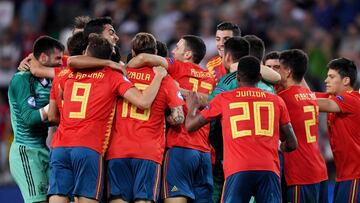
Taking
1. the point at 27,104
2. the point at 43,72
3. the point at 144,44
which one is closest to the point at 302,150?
the point at 144,44

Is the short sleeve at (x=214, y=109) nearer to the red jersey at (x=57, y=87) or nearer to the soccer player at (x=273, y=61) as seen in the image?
the soccer player at (x=273, y=61)

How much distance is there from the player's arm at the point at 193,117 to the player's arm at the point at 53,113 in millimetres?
1653

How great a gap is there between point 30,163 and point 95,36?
2.00m

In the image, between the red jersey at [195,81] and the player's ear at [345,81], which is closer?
the red jersey at [195,81]

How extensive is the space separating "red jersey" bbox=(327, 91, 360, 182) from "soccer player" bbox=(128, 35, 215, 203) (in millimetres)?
1692

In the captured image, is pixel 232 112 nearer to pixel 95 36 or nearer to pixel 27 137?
pixel 95 36

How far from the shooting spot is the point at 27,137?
1386 cm

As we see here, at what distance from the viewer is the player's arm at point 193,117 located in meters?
12.8

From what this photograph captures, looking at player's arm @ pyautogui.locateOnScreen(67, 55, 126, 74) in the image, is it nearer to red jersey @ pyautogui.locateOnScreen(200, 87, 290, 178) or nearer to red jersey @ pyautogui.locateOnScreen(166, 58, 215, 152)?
red jersey @ pyautogui.locateOnScreen(166, 58, 215, 152)

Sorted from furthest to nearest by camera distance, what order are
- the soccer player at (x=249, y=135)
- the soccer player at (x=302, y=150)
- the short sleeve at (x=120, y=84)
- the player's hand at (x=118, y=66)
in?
1. the soccer player at (x=302, y=150)
2. the player's hand at (x=118, y=66)
3. the short sleeve at (x=120, y=84)
4. the soccer player at (x=249, y=135)

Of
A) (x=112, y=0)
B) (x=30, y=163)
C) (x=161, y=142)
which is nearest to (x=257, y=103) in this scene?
(x=161, y=142)

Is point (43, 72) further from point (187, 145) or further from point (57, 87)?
point (187, 145)

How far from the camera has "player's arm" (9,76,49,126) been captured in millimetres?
13555

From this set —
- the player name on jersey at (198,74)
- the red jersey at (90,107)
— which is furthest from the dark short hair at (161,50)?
the red jersey at (90,107)
